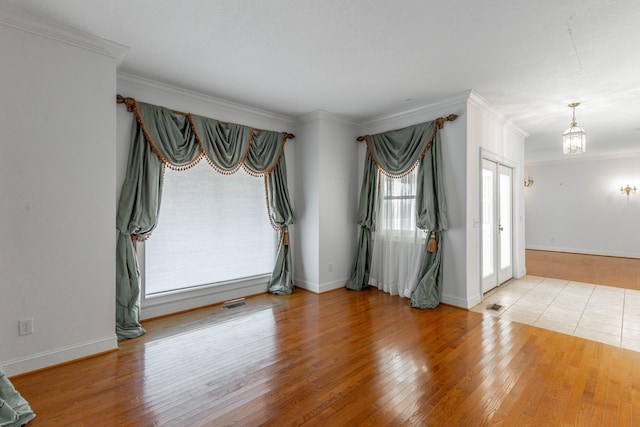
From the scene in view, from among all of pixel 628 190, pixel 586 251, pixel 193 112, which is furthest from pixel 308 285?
pixel 628 190

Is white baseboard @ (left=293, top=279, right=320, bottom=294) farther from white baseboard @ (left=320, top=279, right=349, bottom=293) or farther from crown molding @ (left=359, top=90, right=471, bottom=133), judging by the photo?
crown molding @ (left=359, top=90, right=471, bottom=133)

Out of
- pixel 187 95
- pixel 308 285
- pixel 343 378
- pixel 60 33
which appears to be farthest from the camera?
pixel 308 285

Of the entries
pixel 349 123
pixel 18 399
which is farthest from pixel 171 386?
pixel 349 123

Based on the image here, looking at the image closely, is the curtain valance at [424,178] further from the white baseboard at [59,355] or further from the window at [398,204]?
the white baseboard at [59,355]

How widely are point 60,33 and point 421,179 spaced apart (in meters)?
4.18

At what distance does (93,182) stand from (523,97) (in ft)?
16.6

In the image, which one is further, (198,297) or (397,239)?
(397,239)

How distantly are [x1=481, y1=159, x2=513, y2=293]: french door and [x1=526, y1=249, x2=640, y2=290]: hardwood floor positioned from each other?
1.43 meters

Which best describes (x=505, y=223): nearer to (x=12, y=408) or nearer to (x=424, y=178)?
(x=424, y=178)

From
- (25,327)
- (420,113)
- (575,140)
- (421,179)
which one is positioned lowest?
(25,327)

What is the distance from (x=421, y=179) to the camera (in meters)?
4.37

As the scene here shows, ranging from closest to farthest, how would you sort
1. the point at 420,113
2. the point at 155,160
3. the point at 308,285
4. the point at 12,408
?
the point at 12,408 → the point at 155,160 → the point at 420,113 → the point at 308,285

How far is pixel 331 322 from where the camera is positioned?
11.8ft

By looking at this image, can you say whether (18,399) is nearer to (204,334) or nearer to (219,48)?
(204,334)
